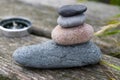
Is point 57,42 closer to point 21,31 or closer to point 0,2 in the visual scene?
point 21,31

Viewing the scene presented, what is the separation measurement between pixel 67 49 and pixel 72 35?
58mm

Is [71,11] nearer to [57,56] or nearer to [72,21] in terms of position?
[72,21]

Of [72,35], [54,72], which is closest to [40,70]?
[54,72]

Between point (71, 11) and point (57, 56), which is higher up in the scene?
point (71, 11)

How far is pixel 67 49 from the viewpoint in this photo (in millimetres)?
1043

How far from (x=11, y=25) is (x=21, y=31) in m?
0.10

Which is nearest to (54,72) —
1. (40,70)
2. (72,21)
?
(40,70)

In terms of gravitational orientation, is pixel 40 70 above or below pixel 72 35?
below

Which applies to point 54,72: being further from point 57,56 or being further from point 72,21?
point 72,21

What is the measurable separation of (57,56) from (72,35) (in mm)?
91

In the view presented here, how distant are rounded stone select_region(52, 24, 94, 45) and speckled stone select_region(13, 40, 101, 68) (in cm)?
3

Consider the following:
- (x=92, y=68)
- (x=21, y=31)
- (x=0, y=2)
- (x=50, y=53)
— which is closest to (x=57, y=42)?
(x=50, y=53)

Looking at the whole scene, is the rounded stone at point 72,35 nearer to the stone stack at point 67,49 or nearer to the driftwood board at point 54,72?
the stone stack at point 67,49

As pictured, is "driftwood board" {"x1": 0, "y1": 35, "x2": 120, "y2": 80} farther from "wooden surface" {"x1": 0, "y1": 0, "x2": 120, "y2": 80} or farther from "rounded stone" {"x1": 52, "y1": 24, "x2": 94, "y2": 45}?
"rounded stone" {"x1": 52, "y1": 24, "x2": 94, "y2": 45}
